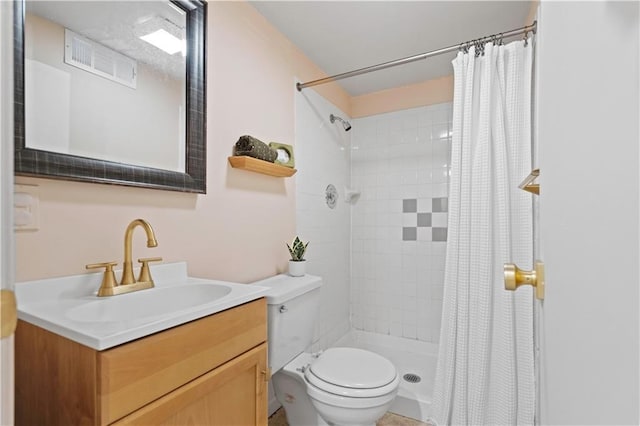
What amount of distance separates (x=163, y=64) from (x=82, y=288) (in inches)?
35.3

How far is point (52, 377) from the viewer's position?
0.74m

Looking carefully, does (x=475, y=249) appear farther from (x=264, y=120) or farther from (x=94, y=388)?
(x=94, y=388)

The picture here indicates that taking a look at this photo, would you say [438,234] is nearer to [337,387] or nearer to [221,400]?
[337,387]

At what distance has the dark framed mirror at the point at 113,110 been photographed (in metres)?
0.91

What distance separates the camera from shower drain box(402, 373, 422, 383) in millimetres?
2202

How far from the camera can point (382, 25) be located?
189 cm

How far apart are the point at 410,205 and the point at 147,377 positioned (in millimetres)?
2317

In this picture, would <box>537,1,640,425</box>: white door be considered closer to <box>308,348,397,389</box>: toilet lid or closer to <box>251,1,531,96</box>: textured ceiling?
<box>308,348,397,389</box>: toilet lid

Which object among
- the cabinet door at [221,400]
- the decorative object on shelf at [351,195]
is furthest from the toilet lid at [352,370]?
the decorative object on shelf at [351,195]

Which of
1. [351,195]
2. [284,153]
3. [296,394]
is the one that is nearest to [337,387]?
[296,394]

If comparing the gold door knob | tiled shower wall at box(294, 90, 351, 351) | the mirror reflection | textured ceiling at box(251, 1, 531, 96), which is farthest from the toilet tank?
textured ceiling at box(251, 1, 531, 96)

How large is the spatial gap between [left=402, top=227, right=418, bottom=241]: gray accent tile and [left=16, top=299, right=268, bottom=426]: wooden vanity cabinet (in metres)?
1.90

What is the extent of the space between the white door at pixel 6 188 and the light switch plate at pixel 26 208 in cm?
76

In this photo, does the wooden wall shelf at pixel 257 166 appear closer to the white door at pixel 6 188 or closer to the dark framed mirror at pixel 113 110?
the dark framed mirror at pixel 113 110
